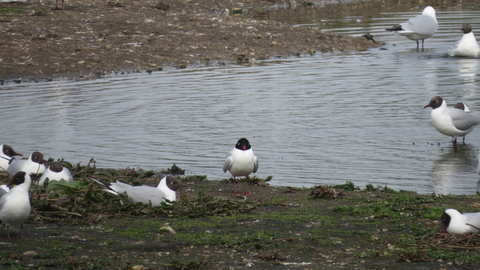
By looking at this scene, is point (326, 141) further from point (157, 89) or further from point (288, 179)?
point (157, 89)

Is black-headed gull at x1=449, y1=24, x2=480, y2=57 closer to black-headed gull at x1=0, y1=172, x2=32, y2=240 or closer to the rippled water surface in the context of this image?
the rippled water surface

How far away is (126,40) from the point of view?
933 inches

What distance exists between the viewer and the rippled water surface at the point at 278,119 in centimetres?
1170

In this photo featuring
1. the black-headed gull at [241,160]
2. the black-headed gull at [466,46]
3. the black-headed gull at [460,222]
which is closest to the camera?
the black-headed gull at [460,222]

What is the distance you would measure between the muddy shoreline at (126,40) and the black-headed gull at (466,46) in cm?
415

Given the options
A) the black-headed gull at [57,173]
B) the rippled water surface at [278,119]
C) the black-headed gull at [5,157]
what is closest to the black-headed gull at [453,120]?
the rippled water surface at [278,119]

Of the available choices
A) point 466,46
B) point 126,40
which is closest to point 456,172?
point 466,46

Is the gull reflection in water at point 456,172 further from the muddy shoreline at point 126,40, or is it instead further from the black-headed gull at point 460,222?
the muddy shoreline at point 126,40

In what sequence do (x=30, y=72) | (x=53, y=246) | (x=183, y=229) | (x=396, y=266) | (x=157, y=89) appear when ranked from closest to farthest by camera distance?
(x=396, y=266), (x=53, y=246), (x=183, y=229), (x=157, y=89), (x=30, y=72)

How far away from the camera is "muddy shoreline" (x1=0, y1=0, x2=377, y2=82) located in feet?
71.6

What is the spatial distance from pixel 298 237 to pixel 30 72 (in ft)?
51.1

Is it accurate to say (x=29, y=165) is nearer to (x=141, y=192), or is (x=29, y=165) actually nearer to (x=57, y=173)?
(x=57, y=173)

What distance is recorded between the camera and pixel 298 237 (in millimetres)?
7320

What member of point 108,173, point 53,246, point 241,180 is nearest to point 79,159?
point 108,173
